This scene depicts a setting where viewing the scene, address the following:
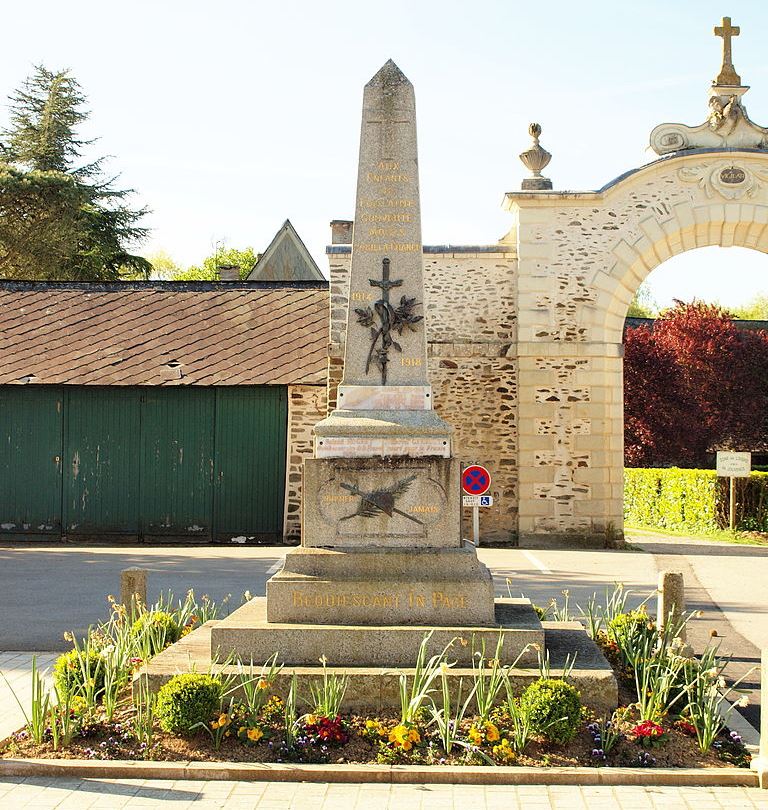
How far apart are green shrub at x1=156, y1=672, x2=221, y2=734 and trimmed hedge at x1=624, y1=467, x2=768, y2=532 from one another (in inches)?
615

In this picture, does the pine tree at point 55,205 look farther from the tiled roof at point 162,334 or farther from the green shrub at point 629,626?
the green shrub at point 629,626

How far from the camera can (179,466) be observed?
57.3 feet

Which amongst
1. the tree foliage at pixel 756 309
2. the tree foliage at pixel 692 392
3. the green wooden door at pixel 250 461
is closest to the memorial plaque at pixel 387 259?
the green wooden door at pixel 250 461

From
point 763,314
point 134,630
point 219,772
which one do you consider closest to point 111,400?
point 134,630

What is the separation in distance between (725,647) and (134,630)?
4.70 meters

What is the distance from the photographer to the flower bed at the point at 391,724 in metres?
5.49

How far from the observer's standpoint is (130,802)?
4906mm

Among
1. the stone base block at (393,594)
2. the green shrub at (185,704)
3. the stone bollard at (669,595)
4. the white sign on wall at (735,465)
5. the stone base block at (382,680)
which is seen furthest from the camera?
the white sign on wall at (735,465)

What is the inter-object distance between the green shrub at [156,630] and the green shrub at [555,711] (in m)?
2.46

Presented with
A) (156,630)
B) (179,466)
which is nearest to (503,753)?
(156,630)

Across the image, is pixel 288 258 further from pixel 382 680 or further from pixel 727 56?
pixel 382 680

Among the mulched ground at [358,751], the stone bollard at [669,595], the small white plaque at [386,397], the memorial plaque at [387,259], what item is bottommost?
the mulched ground at [358,751]

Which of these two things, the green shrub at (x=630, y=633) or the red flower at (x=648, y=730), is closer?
the red flower at (x=648, y=730)

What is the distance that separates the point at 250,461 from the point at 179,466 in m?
1.14
